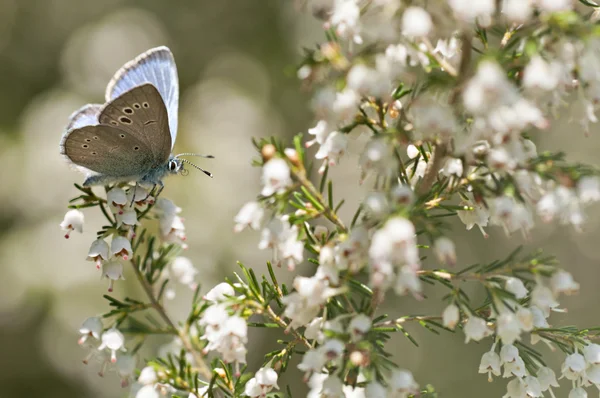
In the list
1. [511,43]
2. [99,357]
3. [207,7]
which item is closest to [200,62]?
[207,7]

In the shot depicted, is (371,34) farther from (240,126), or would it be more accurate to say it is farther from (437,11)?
(240,126)

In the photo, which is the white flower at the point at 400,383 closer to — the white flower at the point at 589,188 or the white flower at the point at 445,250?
the white flower at the point at 445,250

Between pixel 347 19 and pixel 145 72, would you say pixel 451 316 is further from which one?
pixel 145 72

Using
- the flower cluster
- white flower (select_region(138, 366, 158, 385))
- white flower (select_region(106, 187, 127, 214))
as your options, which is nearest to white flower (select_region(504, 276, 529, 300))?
the flower cluster

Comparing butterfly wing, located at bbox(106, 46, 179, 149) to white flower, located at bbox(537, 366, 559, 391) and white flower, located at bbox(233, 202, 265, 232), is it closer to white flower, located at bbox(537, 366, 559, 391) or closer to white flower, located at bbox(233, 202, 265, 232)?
white flower, located at bbox(233, 202, 265, 232)

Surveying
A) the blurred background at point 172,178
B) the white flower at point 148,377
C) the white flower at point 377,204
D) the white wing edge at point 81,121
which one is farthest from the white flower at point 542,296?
the blurred background at point 172,178

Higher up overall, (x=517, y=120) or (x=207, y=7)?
(x=517, y=120)

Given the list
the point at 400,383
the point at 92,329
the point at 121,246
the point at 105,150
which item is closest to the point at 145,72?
the point at 105,150
